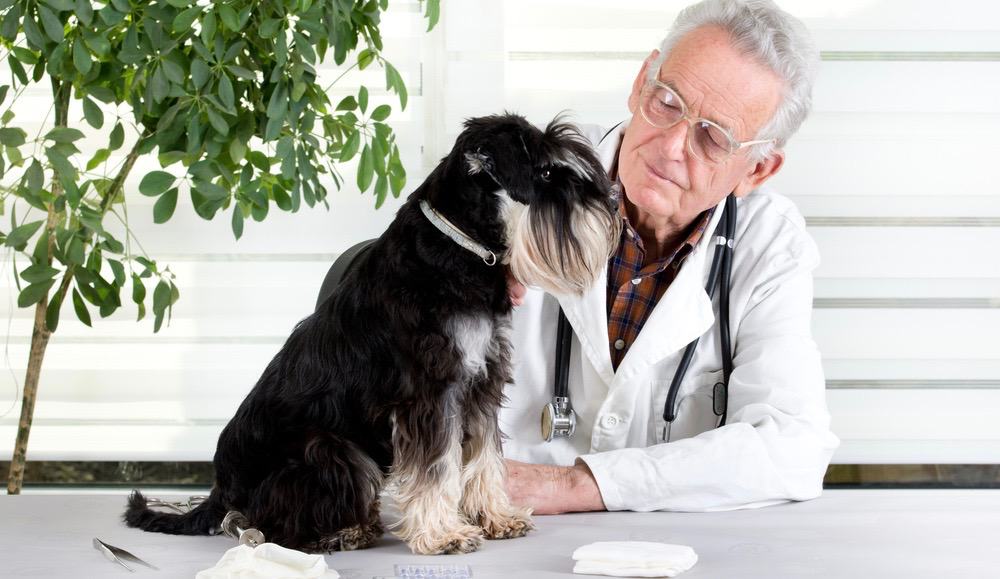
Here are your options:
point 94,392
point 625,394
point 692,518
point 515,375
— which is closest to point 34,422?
point 94,392

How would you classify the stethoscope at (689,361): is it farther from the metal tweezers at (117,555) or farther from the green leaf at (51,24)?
the green leaf at (51,24)

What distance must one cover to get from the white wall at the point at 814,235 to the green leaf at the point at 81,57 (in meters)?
0.92

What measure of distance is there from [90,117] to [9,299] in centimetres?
106

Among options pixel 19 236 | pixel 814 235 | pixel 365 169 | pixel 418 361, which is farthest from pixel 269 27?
pixel 814 235

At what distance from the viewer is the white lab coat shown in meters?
1.77

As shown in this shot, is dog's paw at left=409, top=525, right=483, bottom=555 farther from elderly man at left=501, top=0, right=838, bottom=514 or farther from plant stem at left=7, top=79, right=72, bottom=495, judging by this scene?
plant stem at left=7, top=79, right=72, bottom=495

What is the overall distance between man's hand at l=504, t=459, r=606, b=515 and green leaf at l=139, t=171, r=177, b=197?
3.57ft

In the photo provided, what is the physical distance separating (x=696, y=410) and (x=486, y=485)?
66 cm

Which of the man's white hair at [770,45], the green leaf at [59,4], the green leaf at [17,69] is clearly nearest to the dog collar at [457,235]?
the man's white hair at [770,45]

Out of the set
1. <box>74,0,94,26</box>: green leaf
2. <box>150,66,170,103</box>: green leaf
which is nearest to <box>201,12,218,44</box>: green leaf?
→ <box>150,66,170,103</box>: green leaf

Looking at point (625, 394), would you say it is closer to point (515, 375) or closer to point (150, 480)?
point (515, 375)

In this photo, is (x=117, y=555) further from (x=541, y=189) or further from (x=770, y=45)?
(x=770, y=45)

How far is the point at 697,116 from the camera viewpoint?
195 cm

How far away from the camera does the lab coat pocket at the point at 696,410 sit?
82.0 inches
